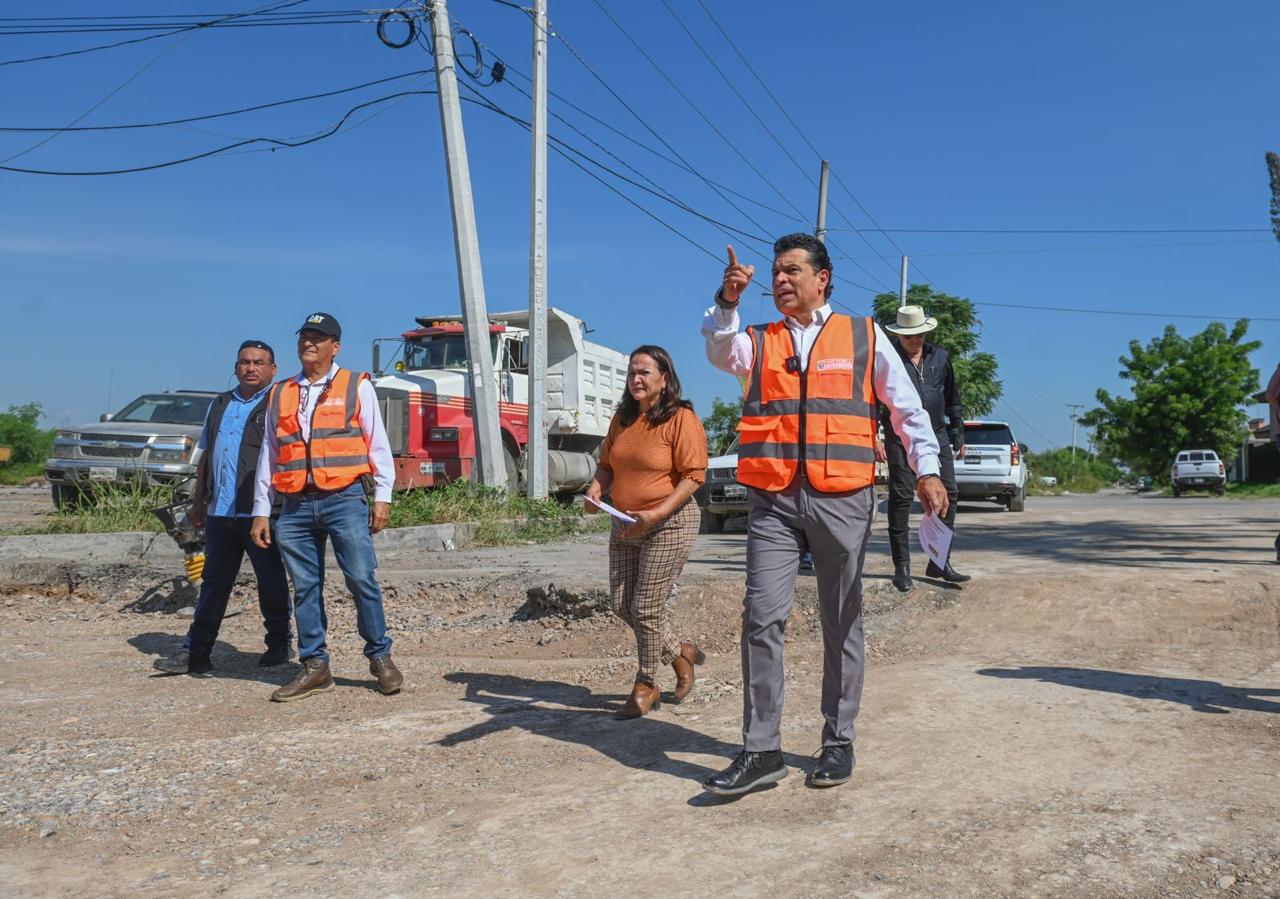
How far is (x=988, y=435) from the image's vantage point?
59.6 ft

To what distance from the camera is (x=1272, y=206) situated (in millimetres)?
15273

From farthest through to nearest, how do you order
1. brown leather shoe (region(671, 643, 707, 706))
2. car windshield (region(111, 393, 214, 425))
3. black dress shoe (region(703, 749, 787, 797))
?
1. car windshield (region(111, 393, 214, 425))
2. brown leather shoe (region(671, 643, 707, 706))
3. black dress shoe (region(703, 749, 787, 797))

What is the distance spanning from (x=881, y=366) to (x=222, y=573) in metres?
4.11

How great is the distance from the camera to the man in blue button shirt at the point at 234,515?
6.07 meters

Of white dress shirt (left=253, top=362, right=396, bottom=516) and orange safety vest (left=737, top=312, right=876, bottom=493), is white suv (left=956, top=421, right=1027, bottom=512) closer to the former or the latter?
white dress shirt (left=253, top=362, right=396, bottom=516)

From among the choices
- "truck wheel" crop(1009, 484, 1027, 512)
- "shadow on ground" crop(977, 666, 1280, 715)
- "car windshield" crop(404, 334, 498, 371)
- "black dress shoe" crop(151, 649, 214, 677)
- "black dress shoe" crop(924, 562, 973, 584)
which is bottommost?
"black dress shoe" crop(151, 649, 214, 677)

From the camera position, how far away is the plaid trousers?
15.8ft

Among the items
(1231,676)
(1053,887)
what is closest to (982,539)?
(1231,676)

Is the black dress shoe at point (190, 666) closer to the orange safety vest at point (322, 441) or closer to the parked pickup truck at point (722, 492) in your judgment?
the orange safety vest at point (322, 441)

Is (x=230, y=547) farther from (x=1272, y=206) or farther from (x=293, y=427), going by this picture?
(x=1272, y=206)

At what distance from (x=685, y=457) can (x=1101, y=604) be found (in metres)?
3.61

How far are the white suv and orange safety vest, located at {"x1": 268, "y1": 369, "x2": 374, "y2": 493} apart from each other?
45.7 ft

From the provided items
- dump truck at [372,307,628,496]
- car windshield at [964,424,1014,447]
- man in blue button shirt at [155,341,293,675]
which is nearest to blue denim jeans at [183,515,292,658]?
man in blue button shirt at [155,341,293,675]

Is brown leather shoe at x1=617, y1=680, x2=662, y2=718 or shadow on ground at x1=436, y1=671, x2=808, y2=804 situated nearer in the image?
shadow on ground at x1=436, y1=671, x2=808, y2=804
